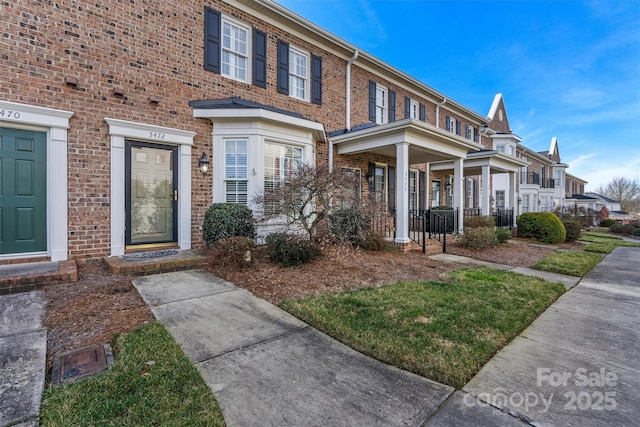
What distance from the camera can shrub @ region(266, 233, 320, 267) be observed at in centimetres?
570

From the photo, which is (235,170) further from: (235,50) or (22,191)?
(22,191)

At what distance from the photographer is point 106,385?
2.08 meters

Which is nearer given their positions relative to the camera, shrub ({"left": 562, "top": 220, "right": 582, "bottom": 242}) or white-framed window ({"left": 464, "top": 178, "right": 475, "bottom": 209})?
shrub ({"left": 562, "top": 220, "right": 582, "bottom": 242})

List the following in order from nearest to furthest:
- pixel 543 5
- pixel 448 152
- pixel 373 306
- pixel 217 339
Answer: pixel 217 339
pixel 373 306
pixel 448 152
pixel 543 5

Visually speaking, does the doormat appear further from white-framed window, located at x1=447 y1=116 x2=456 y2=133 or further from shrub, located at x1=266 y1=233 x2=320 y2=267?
white-framed window, located at x1=447 y1=116 x2=456 y2=133

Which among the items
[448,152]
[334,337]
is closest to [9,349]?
[334,337]

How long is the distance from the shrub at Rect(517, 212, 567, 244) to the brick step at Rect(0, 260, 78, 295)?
1372 centimetres

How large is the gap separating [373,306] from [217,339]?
6.33ft

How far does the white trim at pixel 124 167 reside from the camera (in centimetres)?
579

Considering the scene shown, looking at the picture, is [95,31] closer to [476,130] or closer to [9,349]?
[9,349]

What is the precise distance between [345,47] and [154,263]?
8598 mm

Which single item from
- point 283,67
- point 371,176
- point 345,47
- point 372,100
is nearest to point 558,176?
point 372,100

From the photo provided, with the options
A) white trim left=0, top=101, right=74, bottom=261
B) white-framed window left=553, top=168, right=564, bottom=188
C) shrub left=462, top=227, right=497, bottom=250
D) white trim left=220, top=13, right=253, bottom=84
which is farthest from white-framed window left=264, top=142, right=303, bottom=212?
white-framed window left=553, top=168, right=564, bottom=188

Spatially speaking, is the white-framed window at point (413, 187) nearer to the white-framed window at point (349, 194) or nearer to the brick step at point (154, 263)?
the white-framed window at point (349, 194)
